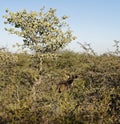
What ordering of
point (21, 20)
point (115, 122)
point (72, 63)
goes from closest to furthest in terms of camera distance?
point (115, 122)
point (21, 20)
point (72, 63)

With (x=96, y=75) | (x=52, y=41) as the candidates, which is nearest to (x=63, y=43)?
(x=52, y=41)

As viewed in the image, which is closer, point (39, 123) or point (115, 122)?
point (115, 122)

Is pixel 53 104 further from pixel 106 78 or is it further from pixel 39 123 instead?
pixel 106 78

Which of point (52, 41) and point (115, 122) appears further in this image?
point (52, 41)

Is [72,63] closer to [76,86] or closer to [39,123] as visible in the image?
[76,86]

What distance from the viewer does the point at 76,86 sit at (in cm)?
1759

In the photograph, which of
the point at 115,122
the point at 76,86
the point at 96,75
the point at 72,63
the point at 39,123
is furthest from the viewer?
the point at 72,63

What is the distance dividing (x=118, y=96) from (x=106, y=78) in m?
1.08

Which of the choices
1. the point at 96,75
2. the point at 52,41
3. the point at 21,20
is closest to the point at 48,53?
the point at 52,41

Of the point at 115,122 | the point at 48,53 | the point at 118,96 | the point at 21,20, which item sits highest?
the point at 21,20

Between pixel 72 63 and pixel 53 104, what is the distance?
12.5 metres

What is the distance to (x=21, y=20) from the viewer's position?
54.1 ft

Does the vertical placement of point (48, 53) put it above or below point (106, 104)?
above

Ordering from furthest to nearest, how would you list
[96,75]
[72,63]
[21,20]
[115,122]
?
[72,63] < [21,20] < [96,75] < [115,122]
